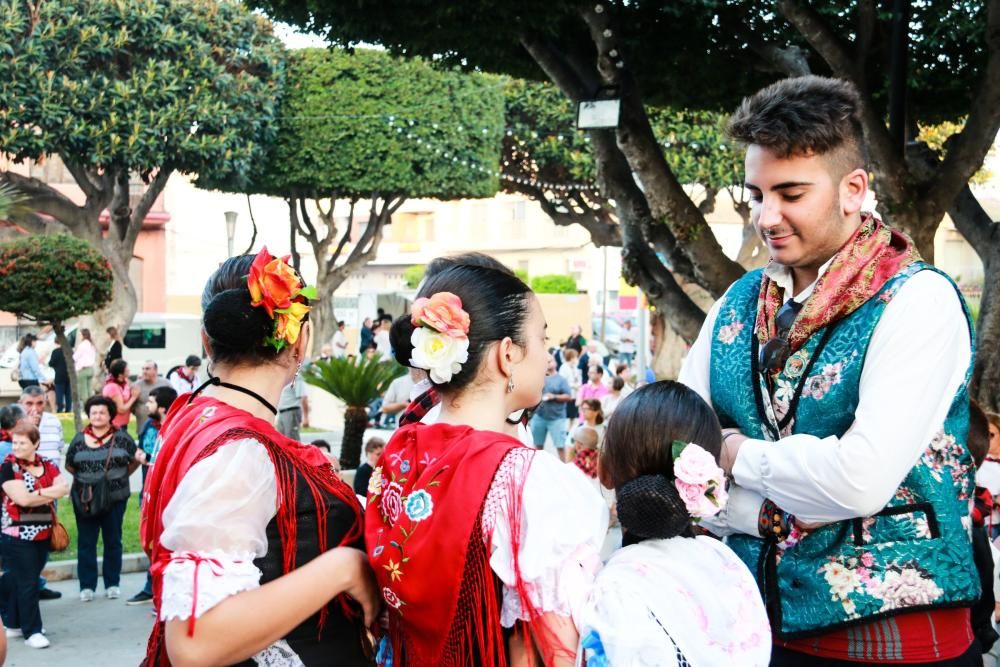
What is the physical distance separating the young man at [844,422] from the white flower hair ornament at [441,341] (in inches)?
24.9

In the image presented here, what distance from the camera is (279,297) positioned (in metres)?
2.50

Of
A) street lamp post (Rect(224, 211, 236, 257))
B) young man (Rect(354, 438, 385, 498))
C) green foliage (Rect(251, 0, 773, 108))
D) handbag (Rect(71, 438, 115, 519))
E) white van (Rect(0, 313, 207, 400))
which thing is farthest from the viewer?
white van (Rect(0, 313, 207, 400))

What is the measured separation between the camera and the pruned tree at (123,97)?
21.0 metres

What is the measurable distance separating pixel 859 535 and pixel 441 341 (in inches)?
37.7

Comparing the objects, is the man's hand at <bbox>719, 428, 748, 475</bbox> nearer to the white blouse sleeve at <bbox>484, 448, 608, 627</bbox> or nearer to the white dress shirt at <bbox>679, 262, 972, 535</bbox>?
the white dress shirt at <bbox>679, 262, 972, 535</bbox>

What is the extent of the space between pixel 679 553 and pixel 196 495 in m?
0.98

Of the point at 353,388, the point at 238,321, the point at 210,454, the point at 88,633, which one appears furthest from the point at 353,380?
the point at 210,454

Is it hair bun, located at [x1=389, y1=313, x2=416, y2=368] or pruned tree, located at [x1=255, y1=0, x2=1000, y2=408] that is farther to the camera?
pruned tree, located at [x1=255, y1=0, x2=1000, y2=408]

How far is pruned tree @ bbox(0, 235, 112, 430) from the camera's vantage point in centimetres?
1600

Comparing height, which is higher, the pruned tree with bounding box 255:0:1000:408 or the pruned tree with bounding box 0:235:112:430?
the pruned tree with bounding box 255:0:1000:408

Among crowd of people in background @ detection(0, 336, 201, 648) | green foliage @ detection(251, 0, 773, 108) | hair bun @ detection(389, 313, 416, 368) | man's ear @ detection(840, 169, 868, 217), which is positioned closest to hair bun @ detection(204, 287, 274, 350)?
hair bun @ detection(389, 313, 416, 368)

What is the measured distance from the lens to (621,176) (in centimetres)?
906

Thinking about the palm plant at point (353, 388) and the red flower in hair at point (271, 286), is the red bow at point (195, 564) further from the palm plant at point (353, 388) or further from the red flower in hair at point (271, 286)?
the palm plant at point (353, 388)

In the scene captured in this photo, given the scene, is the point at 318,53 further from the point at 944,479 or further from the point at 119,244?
the point at 944,479
